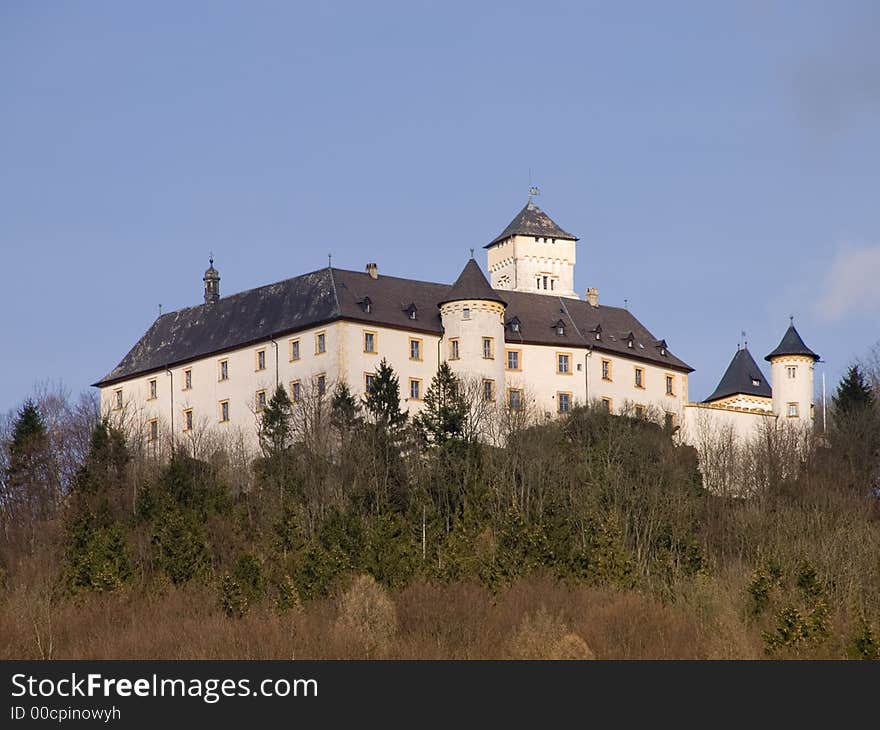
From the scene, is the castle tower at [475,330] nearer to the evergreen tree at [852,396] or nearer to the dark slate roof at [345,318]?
the dark slate roof at [345,318]

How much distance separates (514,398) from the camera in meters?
82.0

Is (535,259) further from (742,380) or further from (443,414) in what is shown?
(443,414)

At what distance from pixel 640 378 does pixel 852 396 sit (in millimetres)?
10812

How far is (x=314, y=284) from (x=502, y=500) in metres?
22.3

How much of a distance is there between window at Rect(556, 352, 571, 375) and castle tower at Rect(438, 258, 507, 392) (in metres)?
3.29

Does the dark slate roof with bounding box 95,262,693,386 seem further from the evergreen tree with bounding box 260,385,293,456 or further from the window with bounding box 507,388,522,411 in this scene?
the evergreen tree with bounding box 260,385,293,456

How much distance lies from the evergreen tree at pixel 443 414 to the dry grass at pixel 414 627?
52.0ft

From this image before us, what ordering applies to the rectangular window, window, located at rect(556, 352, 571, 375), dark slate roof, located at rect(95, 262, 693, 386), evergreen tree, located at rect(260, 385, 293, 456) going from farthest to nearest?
window, located at rect(556, 352, 571, 375)
the rectangular window
dark slate roof, located at rect(95, 262, 693, 386)
evergreen tree, located at rect(260, 385, 293, 456)

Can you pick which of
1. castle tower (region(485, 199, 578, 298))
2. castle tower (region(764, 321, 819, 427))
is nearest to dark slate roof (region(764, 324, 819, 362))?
castle tower (region(764, 321, 819, 427))

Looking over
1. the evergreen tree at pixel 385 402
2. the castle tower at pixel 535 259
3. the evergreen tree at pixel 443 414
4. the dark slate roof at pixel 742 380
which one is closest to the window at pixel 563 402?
the evergreen tree at pixel 443 414

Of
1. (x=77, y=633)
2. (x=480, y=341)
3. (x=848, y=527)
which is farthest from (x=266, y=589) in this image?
(x=480, y=341)

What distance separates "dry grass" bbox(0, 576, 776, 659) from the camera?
1858 inches

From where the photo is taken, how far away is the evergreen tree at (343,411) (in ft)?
237

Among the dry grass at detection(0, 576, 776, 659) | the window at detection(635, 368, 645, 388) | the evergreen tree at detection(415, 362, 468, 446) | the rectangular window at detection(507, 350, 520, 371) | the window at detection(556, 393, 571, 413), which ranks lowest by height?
the dry grass at detection(0, 576, 776, 659)
